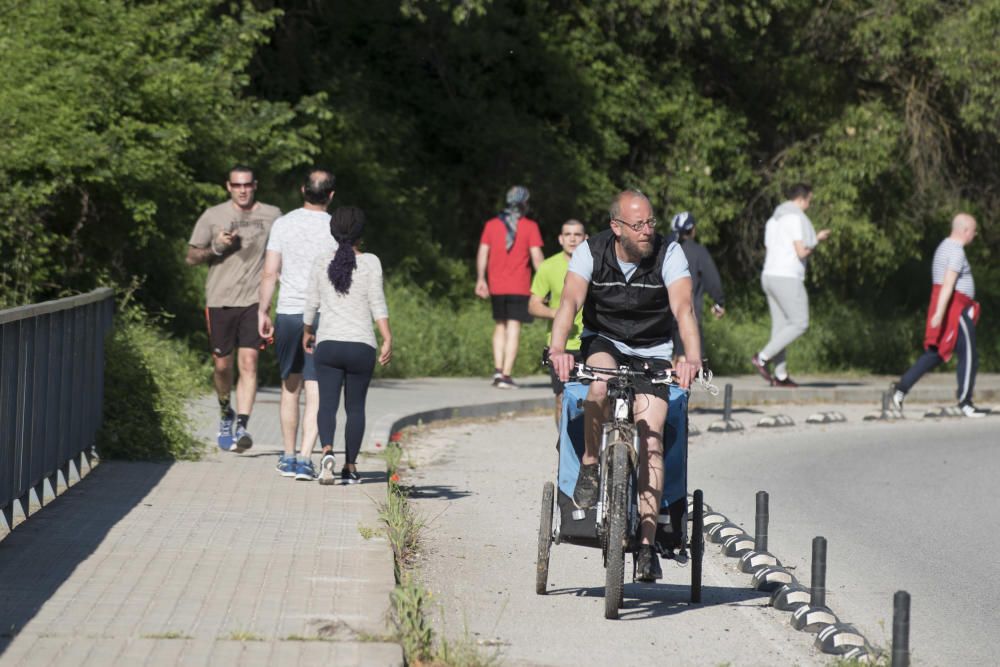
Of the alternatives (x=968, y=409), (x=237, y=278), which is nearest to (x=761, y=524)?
(x=237, y=278)

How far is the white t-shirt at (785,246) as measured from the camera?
64.3 ft

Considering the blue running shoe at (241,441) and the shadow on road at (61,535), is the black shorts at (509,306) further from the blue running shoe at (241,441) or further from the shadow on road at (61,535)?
the shadow on road at (61,535)

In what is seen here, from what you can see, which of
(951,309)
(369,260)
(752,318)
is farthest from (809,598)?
(752,318)

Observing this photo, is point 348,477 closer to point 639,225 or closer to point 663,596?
point 663,596

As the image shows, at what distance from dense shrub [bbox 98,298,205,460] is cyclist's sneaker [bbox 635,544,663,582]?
4995 millimetres

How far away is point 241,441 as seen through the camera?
12.2m

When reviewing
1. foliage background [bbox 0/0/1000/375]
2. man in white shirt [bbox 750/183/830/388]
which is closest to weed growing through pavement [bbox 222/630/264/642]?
man in white shirt [bbox 750/183/830/388]

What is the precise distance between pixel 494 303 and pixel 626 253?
11.3m

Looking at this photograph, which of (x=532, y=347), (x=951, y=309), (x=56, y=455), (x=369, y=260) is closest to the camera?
(x=56, y=455)

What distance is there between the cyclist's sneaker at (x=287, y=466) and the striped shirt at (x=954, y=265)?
7989 millimetres

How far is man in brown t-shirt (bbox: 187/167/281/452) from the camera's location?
12.4 metres

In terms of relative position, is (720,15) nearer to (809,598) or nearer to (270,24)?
(270,24)

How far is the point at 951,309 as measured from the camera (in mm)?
17141

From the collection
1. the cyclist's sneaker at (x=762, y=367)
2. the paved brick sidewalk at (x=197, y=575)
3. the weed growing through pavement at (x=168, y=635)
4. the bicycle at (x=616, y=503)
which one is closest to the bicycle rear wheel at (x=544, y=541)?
the bicycle at (x=616, y=503)
